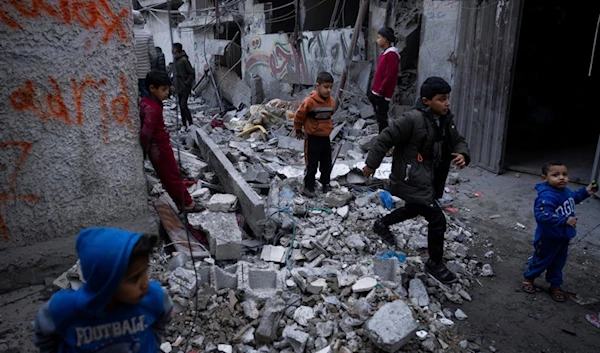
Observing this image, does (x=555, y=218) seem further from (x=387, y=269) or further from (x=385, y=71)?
(x=385, y=71)

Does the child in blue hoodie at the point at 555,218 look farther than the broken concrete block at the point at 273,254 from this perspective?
No

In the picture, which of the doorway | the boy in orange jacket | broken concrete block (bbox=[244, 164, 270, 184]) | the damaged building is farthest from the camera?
the doorway

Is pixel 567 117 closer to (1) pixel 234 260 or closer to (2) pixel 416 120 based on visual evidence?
(2) pixel 416 120

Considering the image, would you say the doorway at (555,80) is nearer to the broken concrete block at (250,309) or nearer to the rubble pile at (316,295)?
the rubble pile at (316,295)

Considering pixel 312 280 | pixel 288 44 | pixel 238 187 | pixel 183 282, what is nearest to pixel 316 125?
pixel 238 187

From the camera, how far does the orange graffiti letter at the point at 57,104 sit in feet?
9.53

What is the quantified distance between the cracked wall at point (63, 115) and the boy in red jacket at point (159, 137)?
0.63 feet

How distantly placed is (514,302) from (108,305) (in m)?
3.11

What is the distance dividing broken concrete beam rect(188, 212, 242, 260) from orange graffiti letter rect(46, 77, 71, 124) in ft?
4.54

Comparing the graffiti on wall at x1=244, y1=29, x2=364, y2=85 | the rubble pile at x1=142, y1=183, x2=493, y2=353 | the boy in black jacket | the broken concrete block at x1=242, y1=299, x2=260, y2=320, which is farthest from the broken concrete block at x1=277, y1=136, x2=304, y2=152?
the broken concrete block at x1=242, y1=299, x2=260, y2=320

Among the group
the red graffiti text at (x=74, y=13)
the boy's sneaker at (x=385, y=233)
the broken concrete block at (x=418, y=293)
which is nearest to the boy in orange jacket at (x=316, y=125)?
the boy's sneaker at (x=385, y=233)

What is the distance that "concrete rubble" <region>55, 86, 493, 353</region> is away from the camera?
106 inches

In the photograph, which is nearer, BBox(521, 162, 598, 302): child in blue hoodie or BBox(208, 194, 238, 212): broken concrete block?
BBox(521, 162, 598, 302): child in blue hoodie

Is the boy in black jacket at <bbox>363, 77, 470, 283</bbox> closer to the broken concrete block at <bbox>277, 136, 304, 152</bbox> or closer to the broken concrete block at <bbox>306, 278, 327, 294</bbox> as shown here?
the broken concrete block at <bbox>306, 278, 327, 294</bbox>
